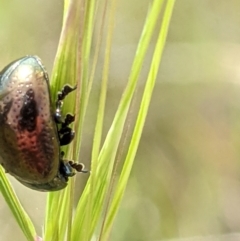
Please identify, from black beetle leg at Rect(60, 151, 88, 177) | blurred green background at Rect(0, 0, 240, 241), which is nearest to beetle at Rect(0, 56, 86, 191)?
black beetle leg at Rect(60, 151, 88, 177)

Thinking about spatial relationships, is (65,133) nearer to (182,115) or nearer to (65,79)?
(65,79)

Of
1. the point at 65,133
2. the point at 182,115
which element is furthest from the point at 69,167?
the point at 182,115

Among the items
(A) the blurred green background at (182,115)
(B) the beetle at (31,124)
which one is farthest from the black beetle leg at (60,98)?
(A) the blurred green background at (182,115)

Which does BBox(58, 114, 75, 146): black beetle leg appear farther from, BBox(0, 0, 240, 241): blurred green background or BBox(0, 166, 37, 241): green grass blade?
BBox(0, 0, 240, 241): blurred green background

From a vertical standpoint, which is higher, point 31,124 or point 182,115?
point 31,124

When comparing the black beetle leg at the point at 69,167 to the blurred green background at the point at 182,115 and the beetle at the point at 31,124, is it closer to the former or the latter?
the beetle at the point at 31,124

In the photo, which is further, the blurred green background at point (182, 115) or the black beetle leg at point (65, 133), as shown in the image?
the blurred green background at point (182, 115)
